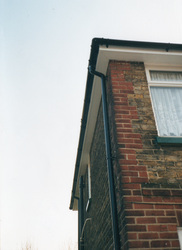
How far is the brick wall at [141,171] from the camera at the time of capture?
339cm

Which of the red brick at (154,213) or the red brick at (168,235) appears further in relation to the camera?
the red brick at (154,213)

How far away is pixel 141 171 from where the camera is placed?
3900 mm

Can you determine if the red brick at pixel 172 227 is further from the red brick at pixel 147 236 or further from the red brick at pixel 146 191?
the red brick at pixel 146 191

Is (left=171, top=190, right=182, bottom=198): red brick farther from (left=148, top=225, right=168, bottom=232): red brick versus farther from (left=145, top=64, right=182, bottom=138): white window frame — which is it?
(left=145, top=64, right=182, bottom=138): white window frame

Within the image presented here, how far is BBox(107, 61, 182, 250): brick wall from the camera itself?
3395 mm

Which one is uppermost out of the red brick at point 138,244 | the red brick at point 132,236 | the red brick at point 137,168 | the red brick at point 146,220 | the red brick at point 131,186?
the red brick at point 137,168

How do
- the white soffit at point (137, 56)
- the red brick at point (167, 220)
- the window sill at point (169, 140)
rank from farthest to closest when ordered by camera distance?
the white soffit at point (137, 56) → the window sill at point (169, 140) → the red brick at point (167, 220)

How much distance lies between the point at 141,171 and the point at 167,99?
1792 mm

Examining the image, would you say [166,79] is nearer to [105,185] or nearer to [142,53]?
[142,53]

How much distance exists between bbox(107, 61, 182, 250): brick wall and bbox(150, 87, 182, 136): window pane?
0.70 ft

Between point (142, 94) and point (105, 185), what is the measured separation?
1.94 m

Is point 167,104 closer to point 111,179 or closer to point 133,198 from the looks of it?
point 111,179

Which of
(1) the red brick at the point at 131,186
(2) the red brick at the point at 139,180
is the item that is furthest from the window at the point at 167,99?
(1) the red brick at the point at 131,186

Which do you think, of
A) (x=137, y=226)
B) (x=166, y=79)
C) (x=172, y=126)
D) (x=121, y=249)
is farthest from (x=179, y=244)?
(x=166, y=79)
